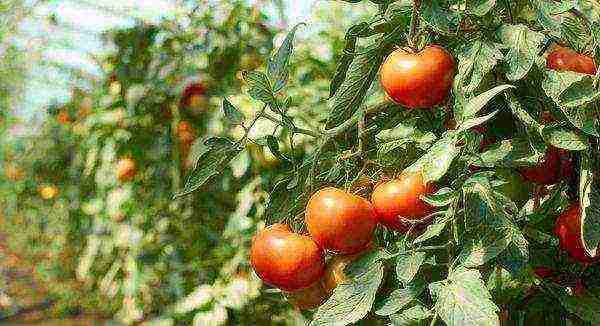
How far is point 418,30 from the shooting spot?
0.71m

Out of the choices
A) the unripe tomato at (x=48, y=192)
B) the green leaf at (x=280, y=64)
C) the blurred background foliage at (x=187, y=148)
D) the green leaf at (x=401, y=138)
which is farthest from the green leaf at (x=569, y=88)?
the unripe tomato at (x=48, y=192)

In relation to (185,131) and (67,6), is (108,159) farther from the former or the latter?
(67,6)

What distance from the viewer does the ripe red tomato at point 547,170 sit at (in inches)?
26.5

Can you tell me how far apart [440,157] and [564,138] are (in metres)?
0.09

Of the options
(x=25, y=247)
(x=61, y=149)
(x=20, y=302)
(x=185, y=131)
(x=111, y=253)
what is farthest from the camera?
(x=20, y=302)

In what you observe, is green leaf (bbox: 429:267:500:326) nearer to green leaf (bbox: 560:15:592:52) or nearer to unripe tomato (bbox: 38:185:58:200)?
green leaf (bbox: 560:15:592:52)

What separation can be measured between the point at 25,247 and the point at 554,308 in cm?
428

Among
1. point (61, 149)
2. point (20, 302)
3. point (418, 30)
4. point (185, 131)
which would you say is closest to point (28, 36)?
point (61, 149)

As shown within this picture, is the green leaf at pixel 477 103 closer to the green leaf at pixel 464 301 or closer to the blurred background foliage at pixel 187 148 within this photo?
the green leaf at pixel 464 301

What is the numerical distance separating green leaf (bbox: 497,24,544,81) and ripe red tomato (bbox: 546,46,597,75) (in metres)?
0.03

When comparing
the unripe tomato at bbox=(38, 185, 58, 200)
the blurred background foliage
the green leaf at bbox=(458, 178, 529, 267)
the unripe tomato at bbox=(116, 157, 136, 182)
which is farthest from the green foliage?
the unripe tomato at bbox=(38, 185, 58, 200)

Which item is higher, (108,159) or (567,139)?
(567,139)

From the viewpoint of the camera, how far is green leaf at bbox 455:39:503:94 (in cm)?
64

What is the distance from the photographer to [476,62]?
2.13 ft
